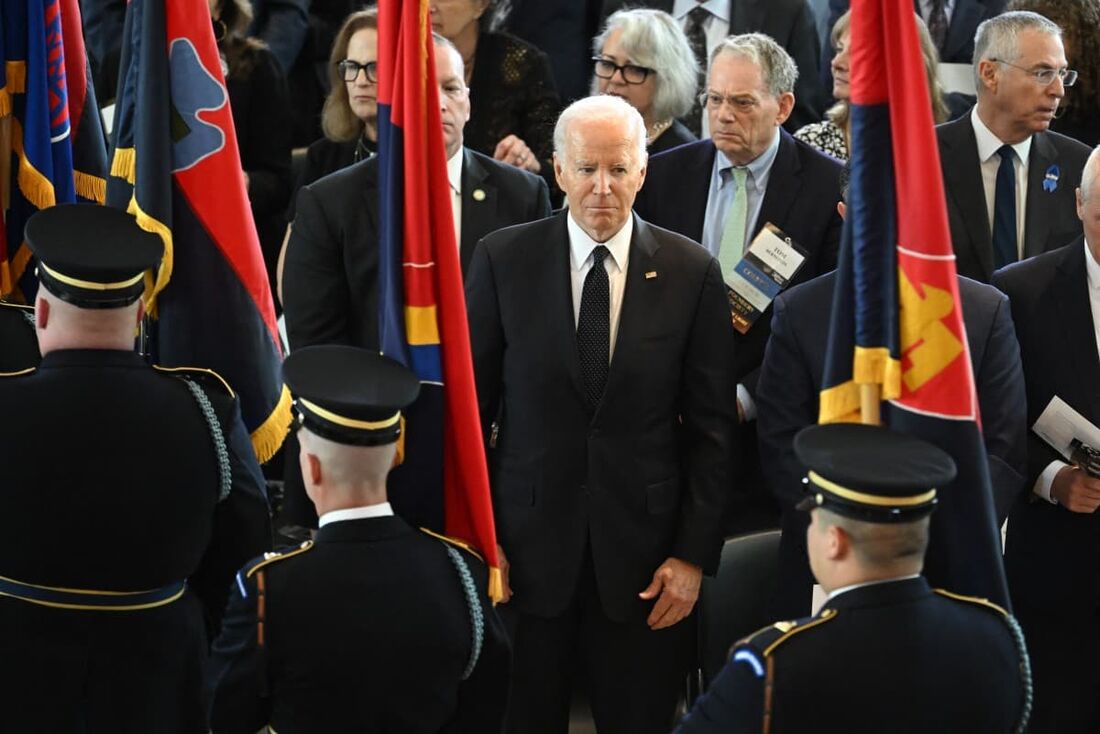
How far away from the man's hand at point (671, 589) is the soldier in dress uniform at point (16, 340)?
1722 millimetres

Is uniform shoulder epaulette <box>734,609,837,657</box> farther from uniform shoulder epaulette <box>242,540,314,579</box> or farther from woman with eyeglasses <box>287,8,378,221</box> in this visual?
woman with eyeglasses <box>287,8,378,221</box>

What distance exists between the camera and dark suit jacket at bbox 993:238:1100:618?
4488 millimetres

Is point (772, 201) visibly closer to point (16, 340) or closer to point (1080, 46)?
point (1080, 46)

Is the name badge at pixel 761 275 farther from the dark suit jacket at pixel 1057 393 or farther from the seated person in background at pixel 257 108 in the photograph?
the seated person in background at pixel 257 108

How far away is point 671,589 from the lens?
4293mm

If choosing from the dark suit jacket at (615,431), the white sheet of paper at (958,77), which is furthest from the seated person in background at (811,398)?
the white sheet of paper at (958,77)

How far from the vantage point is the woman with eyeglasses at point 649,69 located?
5.77m

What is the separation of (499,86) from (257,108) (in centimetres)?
103

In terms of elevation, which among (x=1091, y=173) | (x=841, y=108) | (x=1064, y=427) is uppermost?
(x=1091, y=173)

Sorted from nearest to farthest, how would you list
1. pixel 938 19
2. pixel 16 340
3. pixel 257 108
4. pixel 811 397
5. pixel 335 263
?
pixel 16 340 < pixel 811 397 < pixel 335 263 < pixel 257 108 < pixel 938 19

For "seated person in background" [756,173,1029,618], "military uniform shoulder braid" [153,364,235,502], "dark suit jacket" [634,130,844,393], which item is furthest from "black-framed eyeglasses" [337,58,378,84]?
"military uniform shoulder braid" [153,364,235,502]

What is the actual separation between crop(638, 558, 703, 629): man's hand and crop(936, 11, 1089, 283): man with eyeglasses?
1585 millimetres

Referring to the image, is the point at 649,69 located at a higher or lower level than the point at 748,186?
higher

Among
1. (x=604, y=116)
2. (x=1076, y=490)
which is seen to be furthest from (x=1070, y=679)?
(x=604, y=116)
